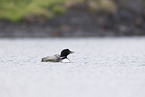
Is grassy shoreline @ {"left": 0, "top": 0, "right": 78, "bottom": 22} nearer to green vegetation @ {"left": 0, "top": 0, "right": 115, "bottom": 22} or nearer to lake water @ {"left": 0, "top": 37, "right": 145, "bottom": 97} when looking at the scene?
green vegetation @ {"left": 0, "top": 0, "right": 115, "bottom": 22}

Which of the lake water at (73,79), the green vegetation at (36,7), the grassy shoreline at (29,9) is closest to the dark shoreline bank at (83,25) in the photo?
the green vegetation at (36,7)

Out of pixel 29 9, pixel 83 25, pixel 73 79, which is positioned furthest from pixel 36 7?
pixel 73 79

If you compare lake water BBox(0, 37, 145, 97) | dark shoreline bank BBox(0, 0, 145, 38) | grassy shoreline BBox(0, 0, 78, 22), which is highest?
grassy shoreline BBox(0, 0, 78, 22)

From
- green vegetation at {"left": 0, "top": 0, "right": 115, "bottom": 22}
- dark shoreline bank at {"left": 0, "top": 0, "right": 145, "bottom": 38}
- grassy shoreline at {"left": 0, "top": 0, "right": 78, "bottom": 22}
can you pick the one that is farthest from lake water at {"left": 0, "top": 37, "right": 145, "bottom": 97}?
green vegetation at {"left": 0, "top": 0, "right": 115, "bottom": 22}

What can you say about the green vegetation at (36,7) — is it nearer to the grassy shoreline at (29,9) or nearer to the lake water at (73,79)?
the grassy shoreline at (29,9)

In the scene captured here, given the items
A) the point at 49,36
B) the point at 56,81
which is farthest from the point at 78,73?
the point at 49,36

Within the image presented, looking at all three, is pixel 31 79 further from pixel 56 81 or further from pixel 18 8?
pixel 18 8

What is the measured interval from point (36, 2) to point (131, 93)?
5468 cm

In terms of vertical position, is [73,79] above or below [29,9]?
below

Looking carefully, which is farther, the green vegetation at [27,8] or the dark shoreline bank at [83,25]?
the green vegetation at [27,8]

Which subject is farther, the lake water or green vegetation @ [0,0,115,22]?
green vegetation @ [0,0,115,22]

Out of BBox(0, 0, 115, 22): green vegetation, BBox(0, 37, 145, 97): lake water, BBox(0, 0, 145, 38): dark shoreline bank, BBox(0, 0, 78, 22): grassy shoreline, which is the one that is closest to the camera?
BBox(0, 37, 145, 97): lake water

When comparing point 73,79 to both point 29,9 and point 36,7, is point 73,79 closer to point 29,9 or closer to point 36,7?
point 29,9

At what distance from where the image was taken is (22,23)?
62.6 m
